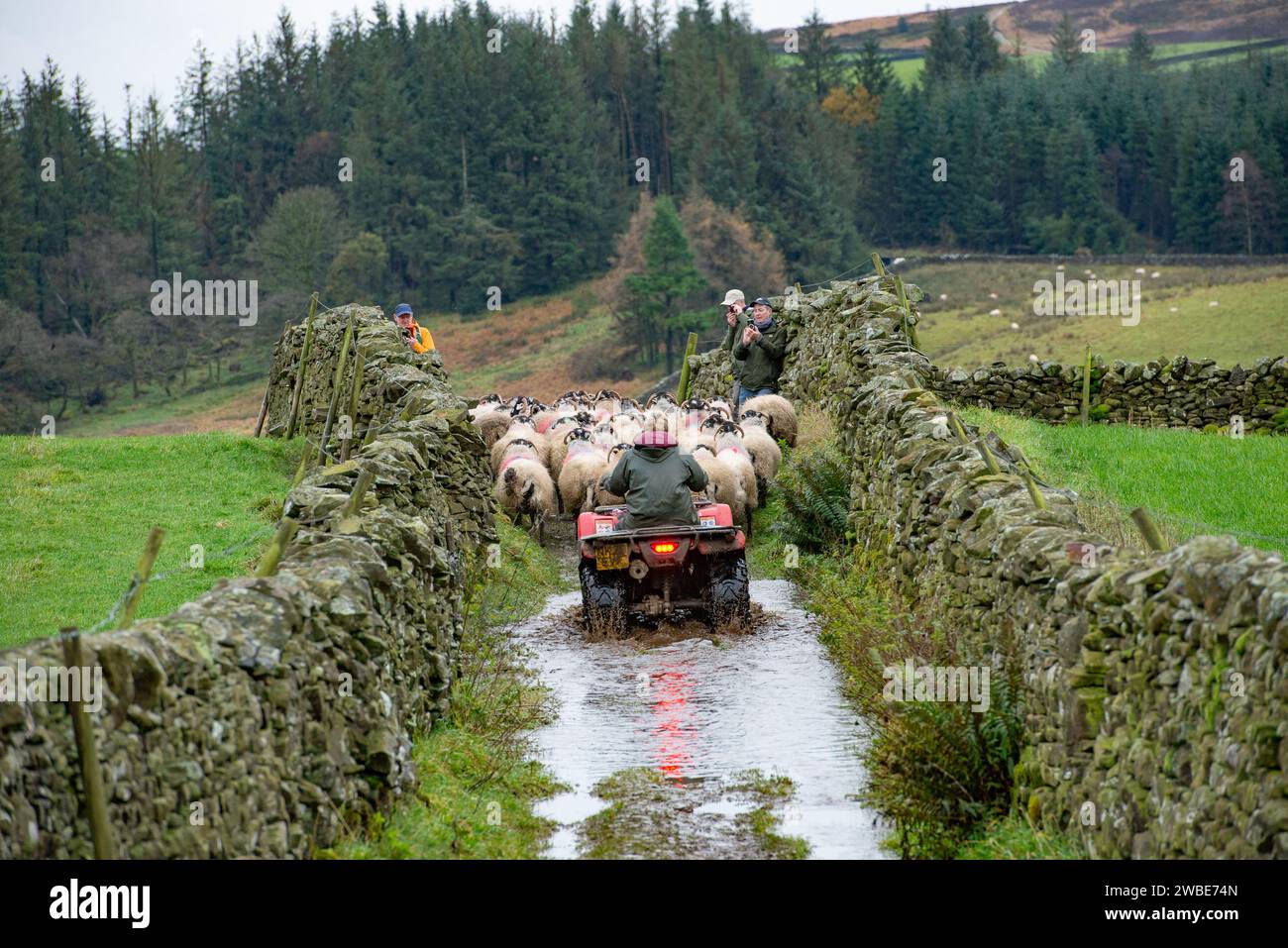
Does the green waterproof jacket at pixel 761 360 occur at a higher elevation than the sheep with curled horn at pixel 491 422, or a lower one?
higher

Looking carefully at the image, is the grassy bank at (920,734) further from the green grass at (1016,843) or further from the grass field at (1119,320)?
the grass field at (1119,320)

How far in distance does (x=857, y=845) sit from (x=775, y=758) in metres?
2.03

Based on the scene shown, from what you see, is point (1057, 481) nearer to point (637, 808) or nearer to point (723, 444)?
point (723, 444)

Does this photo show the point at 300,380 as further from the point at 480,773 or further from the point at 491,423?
the point at 480,773

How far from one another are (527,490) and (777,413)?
4.78 meters

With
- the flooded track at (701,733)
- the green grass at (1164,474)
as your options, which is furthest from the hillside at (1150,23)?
the flooded track at (701,733)

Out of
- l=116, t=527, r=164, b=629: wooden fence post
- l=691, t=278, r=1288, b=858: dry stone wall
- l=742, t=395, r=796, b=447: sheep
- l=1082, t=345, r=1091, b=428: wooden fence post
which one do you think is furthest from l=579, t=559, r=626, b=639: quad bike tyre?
l=1082, t=345, r=1091, b=428: wooden fence post

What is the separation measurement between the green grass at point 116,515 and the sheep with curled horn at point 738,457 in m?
5.61

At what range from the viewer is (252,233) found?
97.3 m

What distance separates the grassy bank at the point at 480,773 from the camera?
9.56 metres

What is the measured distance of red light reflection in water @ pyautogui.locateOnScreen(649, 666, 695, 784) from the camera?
1182 cm

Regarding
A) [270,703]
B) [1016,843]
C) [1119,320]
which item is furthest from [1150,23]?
[270,703]

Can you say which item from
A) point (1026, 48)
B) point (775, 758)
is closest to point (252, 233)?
point (775, 758)

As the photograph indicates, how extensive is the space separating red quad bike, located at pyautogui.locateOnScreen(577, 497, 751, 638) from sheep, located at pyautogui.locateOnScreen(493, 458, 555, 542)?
16.6 feet
